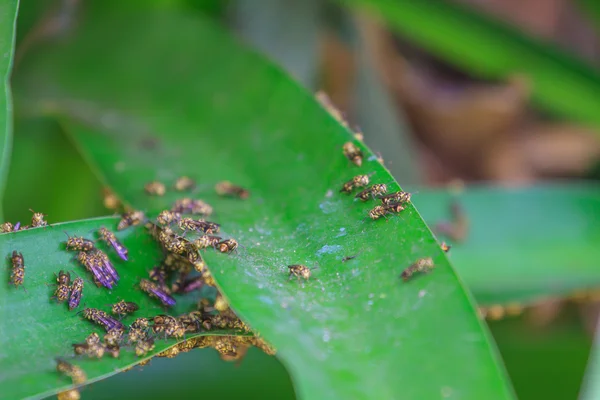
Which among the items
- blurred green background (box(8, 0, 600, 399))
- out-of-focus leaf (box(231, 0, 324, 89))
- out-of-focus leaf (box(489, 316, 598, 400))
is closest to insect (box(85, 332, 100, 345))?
blurred green background (box(8, 0, 600, 399))

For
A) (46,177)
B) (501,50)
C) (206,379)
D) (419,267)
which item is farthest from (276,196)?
(501,50)

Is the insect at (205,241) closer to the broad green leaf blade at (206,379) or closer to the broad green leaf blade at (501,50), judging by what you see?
the broad green leaf blade at (206,379)

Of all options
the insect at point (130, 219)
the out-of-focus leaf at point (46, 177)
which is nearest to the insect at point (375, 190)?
the insect at point (130, 219)

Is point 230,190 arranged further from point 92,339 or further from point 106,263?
point 92,339

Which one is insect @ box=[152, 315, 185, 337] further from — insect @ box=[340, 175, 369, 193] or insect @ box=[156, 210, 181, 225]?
insect @ box=[340, 175, 369, 193]

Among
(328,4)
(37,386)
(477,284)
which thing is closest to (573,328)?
(477,284)

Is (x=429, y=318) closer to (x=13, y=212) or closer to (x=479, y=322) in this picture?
(x=479, y=322)
